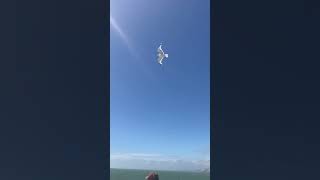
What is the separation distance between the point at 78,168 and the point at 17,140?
0.58 metres

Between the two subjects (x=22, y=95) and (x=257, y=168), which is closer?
(x=257, y=168)

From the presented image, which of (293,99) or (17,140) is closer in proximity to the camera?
(293,99)

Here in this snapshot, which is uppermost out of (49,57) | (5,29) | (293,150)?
(5,29)

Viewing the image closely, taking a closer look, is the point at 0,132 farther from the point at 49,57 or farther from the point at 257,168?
the point at 257,168

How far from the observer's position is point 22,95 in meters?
3.30

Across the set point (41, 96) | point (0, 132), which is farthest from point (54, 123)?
point (0, 132)

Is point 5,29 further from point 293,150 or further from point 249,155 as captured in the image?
point 293,150

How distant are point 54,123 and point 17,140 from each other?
34 centimetres

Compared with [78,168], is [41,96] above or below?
above

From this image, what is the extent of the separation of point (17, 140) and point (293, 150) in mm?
2239

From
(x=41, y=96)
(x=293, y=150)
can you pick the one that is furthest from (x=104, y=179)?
(x=293, y=150)

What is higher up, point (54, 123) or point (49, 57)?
point (49, 57)

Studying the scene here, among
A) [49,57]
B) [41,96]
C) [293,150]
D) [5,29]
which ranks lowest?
[293,150]

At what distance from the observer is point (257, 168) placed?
3.00 meters
